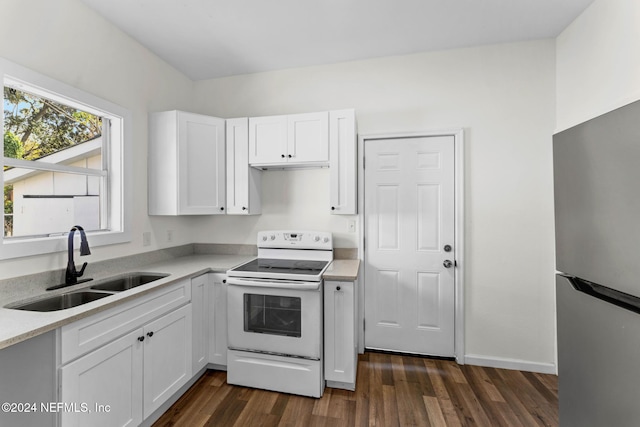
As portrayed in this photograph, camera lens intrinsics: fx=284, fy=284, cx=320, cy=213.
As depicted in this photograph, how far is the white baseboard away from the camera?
234cm

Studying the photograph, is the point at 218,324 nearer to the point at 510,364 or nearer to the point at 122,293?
the point at 122,293

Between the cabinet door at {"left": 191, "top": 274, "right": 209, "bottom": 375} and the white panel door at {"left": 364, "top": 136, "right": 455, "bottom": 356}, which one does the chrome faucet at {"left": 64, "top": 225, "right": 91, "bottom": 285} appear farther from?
the white panel door at {"left": 364, "top": 136, "right": 455, "bottom": 356}

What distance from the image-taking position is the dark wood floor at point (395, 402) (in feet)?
5.96

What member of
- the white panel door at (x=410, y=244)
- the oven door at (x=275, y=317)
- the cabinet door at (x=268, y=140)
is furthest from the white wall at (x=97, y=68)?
the white panel door at (x=410, y=244)

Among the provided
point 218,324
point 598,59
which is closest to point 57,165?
point 218,324

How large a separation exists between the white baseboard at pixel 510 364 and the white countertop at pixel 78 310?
222 cm

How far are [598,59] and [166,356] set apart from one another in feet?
11.5

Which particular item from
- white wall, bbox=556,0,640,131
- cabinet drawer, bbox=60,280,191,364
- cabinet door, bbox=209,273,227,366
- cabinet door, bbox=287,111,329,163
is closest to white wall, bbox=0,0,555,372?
white wall, bbox=556,0,640,131

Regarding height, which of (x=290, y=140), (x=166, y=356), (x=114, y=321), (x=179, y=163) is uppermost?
(x=290, y=140)

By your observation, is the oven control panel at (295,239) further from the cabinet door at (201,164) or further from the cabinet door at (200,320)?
the cabinet door at (200,320)

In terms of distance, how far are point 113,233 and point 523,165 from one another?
10.9 feet

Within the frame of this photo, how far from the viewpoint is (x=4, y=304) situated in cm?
147

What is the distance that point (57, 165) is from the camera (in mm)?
1811

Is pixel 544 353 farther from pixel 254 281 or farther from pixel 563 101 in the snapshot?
pixel 254 281
